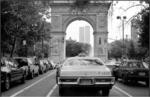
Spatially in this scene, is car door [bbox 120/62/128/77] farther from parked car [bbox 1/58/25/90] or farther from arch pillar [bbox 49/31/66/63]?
arch pillar [bbox 49/31/66/63]

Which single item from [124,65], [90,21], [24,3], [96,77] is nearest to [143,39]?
[124,65]

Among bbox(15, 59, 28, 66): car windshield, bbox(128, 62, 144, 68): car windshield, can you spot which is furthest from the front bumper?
bbox(15, 59, 28, 66): car windshield

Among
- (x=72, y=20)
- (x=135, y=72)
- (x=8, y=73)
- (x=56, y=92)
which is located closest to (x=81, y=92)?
(x=56, y=92)

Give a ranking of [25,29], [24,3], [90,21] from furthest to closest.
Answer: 1. [90,21]
2. [25,29]
3. [24,3]

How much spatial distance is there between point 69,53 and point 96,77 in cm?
11270

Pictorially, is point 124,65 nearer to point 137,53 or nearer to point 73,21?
point 137,53

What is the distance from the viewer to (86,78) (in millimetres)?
11094

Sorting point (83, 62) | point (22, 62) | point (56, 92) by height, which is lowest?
point (56, 92)

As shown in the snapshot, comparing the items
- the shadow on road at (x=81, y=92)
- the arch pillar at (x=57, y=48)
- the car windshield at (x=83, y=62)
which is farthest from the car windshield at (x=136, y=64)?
the arch pillar at (x=57, y=48)

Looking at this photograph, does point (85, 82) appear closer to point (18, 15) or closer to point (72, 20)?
point (18, 15)

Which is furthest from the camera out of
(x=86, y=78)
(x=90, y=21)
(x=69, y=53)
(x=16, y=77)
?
(x=69, y=53)

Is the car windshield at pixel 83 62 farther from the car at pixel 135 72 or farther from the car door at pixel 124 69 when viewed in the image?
the car door at pixel 124 69

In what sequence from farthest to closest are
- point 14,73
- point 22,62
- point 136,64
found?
point 22,62, point 136,64, point 14,73

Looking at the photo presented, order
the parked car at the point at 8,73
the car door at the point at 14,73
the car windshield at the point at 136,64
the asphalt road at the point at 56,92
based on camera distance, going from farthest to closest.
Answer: the car windshield at the point at 136,64, the car door at the point at 14,73, the parked car at the point at 8,73, the asphalt road at the point at 56,92
